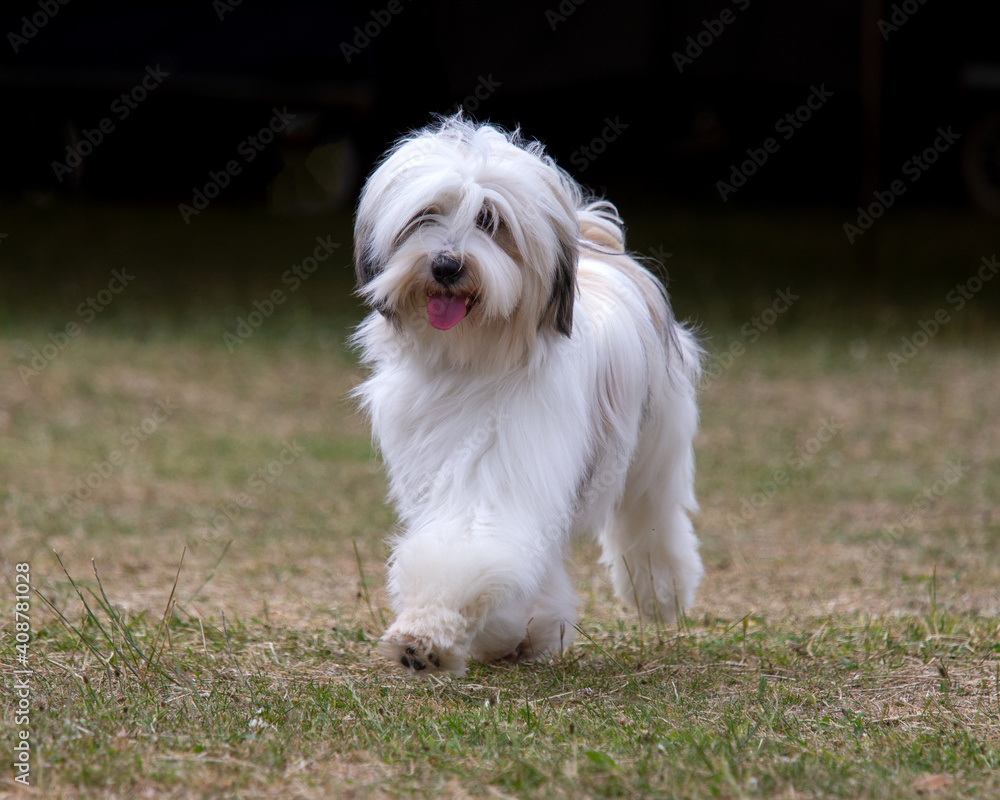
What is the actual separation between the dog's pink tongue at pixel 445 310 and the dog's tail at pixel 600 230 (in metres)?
1.00

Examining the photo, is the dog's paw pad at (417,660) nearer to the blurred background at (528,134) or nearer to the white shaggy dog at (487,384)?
the white shaggy dog at (487,384)

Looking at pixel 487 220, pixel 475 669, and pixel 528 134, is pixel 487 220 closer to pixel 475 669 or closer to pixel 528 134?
pixel 475 669

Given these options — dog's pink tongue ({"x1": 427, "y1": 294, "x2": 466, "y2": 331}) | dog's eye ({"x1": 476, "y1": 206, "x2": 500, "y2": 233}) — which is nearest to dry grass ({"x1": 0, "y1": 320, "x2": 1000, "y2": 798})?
dog's pink tongue ({"x1": 427, "y1": 294, "x2": 466, "y2": 331})

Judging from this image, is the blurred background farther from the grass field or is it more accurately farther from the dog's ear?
the dog's ear

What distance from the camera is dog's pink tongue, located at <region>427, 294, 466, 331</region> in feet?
11.8

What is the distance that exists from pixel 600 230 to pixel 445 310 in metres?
1.11

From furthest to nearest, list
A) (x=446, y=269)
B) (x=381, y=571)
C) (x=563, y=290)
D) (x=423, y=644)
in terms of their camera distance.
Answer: (x=381, y=571) → (x=563, y=290) → (x=446, y=269) → (x=423, y=644)

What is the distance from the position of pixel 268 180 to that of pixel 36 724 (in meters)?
15.8

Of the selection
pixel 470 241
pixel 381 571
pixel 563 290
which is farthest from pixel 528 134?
pixel 470 241

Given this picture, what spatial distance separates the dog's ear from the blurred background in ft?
25.7

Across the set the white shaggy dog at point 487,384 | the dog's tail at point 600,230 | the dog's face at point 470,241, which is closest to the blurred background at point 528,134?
the dog's tail at point 600,230

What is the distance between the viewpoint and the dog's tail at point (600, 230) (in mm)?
4508

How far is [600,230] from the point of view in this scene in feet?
14.9

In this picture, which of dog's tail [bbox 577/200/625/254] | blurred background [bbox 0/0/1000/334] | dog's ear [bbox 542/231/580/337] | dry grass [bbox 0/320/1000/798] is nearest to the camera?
dry grass [bbox 0/320/1000/798]
